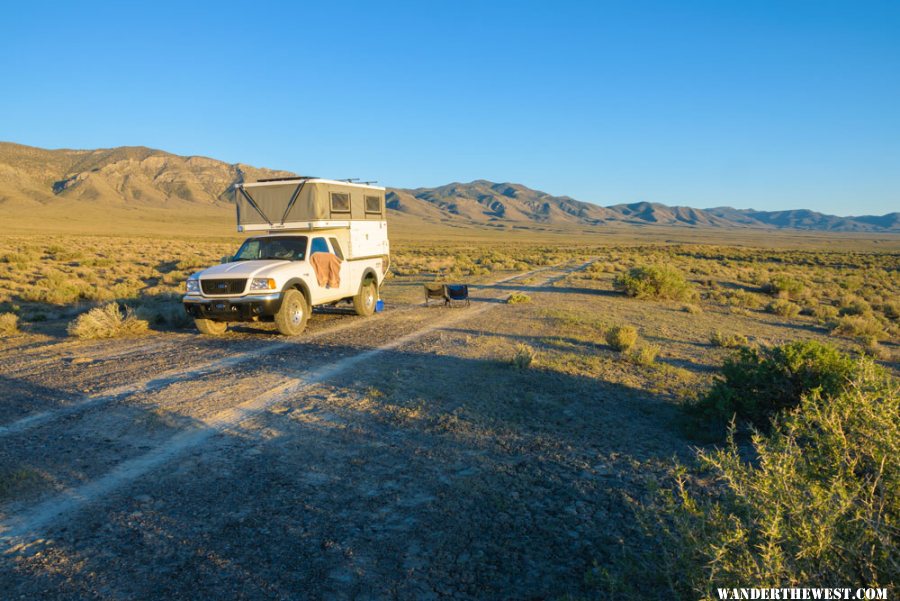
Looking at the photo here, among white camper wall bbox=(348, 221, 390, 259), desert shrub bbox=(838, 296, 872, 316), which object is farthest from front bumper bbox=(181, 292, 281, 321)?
desert shrub bbox=(838, 296, 872, 316)

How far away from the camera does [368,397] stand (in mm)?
6434

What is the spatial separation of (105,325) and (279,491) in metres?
8.21

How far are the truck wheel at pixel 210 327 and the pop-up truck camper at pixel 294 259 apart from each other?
20mm

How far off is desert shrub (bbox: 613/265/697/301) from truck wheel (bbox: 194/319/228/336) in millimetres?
13749

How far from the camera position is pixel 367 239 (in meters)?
13.4

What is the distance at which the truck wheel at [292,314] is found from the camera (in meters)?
10.0

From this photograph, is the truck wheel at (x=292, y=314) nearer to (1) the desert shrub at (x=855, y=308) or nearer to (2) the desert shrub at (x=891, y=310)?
(1) the desert shrub at (x=855, y=308)

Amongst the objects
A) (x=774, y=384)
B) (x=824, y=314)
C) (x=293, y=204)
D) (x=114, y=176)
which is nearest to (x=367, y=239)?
(x=293, y=204)

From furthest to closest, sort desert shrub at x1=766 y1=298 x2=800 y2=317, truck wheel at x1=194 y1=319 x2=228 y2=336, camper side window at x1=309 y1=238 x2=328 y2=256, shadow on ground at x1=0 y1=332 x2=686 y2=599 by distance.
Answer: desert shrub at x1=766 y1=298 x2=800 y2=317, camper side window at x1=309 y1=238 x2=328 y2=256, truck wheel at x1=194 y1=319 x2=228 y2=336, shadow on ground at x1=0 y1=332 x2=686 y2=599

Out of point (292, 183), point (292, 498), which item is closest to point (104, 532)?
A: point (292, 498)

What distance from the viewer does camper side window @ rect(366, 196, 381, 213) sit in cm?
1362

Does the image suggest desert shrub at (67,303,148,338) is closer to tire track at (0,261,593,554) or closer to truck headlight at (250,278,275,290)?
truck headlight at (250,278,275,290)

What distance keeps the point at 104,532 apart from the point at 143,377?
4228mm

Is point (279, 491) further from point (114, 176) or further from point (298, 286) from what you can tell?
point (114, 176)
